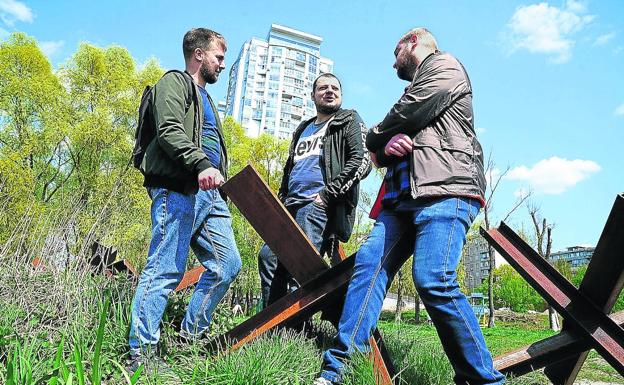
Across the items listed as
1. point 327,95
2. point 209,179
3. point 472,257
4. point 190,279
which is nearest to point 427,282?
point 209,179

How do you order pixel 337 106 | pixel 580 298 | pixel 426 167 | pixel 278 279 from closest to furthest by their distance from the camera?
1. pixel 426 167
2. pixel 580 298
3. pixel 278 279
4. pixel 337 106

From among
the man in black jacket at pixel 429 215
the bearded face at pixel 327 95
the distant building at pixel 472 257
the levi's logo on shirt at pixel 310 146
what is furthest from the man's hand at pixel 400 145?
the distant building at pixel 472 257

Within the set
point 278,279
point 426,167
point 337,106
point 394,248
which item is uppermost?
point 337,106

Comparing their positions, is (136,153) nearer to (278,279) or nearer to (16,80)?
(278,279)

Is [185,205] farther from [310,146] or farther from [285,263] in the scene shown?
[310,146]

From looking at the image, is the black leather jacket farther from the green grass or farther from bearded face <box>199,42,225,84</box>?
bearded face <box>199,42,225,84</box>

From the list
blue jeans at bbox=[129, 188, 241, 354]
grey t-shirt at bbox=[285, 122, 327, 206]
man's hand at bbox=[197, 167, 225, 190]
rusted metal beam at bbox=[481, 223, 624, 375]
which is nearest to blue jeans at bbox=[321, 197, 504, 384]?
rusted metal beam at bbox=[481, 223, 624, 375]

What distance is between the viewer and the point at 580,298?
95.7 inches

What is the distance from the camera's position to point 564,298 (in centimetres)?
247

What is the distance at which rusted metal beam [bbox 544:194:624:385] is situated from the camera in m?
2.21

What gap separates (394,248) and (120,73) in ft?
77.5

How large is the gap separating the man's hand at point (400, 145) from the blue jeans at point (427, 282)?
25cm

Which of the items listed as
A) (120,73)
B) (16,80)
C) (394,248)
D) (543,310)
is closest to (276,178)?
(120,73)

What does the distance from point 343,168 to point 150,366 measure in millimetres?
2066
